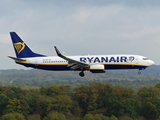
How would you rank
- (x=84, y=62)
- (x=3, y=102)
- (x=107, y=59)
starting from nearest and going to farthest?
(x=107, y=59) → (x=84, y=62) → (x=3, y=102)

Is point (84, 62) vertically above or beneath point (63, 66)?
above

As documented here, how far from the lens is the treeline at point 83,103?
118m

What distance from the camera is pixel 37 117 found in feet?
375

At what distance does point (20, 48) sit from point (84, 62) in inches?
626

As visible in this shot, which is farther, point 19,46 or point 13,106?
point 13,106

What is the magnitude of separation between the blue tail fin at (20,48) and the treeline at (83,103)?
120 ft

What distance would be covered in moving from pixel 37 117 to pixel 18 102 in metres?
9.54

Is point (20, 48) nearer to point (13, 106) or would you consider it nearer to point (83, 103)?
point (13, 106)

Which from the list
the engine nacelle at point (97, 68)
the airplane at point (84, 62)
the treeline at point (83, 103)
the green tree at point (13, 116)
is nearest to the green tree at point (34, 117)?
the treeline at point (83, 103)

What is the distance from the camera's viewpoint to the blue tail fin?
77.7 metres

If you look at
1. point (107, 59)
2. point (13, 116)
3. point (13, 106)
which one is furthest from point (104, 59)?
point (13, 106)

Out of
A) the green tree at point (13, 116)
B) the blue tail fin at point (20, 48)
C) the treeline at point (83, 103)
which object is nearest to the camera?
the blue tail fin at point (20, 48)

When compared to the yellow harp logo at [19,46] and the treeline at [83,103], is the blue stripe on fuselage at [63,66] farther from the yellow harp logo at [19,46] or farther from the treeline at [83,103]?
the treeline at [83,103]

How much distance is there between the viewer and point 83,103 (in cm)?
12962
